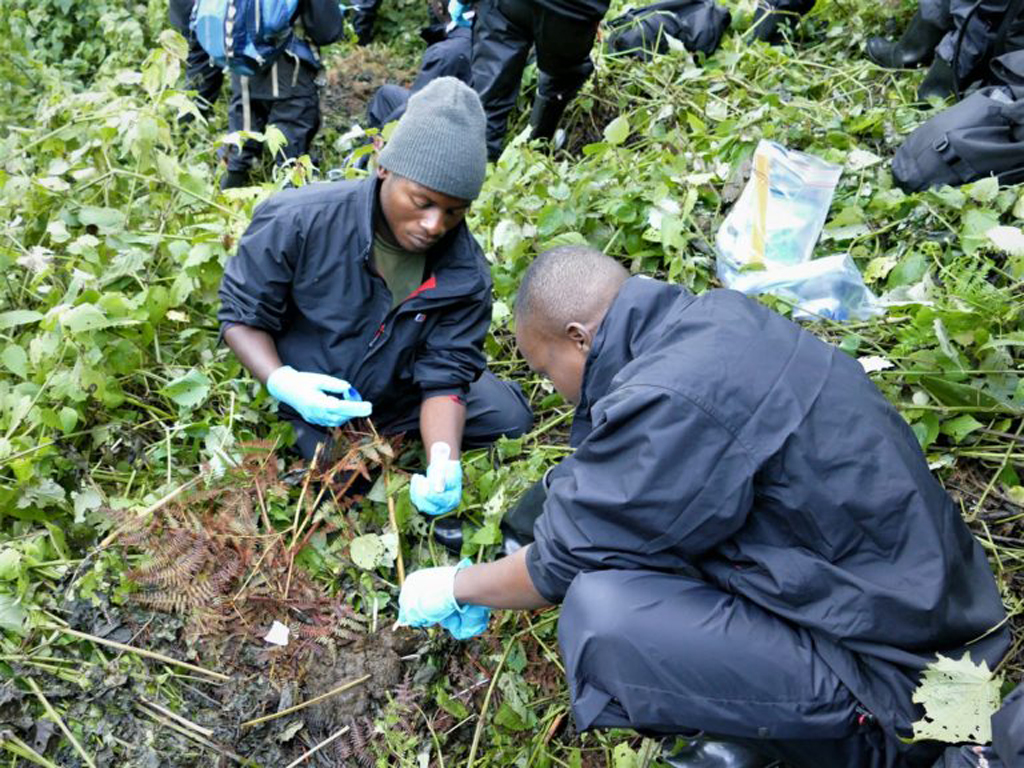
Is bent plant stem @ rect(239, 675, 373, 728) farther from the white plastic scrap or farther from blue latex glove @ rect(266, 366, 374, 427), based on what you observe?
blue latex glove @ rect(266, 366, 374, 427)

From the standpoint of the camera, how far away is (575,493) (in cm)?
172

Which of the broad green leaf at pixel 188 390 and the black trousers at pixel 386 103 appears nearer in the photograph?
the broad green leaf at pixel 188 390

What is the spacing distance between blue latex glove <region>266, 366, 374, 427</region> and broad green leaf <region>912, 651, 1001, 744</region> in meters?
1.59

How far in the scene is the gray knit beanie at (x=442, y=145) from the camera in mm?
2277

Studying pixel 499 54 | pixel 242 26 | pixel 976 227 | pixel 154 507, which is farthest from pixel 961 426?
pixel 242 26

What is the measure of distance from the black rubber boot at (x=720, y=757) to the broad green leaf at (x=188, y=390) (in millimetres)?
1666

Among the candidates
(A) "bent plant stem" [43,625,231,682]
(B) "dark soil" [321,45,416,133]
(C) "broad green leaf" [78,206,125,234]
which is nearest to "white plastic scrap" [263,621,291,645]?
(A) "bent plant stem" [43,625,231,682]

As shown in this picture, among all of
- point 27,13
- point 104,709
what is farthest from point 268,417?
point 27,13

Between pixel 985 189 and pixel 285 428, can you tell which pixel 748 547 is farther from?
pixel 985 189

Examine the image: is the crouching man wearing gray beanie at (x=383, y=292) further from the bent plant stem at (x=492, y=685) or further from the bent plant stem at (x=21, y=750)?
the bent plant stem at (x=21, y=750)

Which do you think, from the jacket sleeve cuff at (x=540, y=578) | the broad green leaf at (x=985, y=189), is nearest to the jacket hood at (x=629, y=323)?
the jacket sleeve cuff at (x=540, y=578)

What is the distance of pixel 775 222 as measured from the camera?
124 inches

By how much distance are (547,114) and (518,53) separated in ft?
1.07

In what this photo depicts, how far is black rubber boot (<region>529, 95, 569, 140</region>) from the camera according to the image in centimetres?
432
